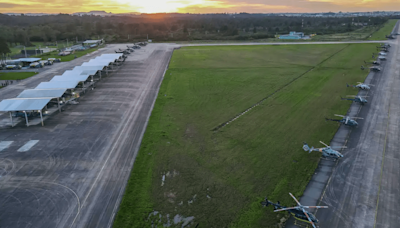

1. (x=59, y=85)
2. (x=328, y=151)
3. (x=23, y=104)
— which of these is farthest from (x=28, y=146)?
(x=328, y=151)

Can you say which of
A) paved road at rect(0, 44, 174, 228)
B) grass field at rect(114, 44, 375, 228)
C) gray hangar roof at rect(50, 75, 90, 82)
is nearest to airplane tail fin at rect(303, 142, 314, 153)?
grass field at rect(114, 44, 375, 228)

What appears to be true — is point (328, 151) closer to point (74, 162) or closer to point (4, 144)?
point (74, 162)

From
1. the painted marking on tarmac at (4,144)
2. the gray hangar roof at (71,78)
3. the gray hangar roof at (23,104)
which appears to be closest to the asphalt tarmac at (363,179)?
the painted marking on tarmac at (4,144)

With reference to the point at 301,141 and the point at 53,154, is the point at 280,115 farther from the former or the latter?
the point at 53,154

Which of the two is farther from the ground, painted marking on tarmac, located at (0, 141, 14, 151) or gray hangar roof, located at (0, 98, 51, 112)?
gray hangar roof, located at (0, 98, 51, 112)

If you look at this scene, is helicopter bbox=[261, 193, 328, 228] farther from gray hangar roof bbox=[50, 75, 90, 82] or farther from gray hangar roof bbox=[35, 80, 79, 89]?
gray hangar roof bbox=[50, 75, 90, 82]

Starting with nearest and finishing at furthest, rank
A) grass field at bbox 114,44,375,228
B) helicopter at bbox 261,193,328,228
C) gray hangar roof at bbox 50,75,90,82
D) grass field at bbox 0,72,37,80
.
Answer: helicopter at bbox 261,193,328,228 < grass field at bbox 114,44,375,228 < gray hangar roof at bbox 50,75,90,82 < grass field at bbox 0,72,37,80

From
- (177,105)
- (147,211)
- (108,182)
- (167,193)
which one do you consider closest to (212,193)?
(167,193)
